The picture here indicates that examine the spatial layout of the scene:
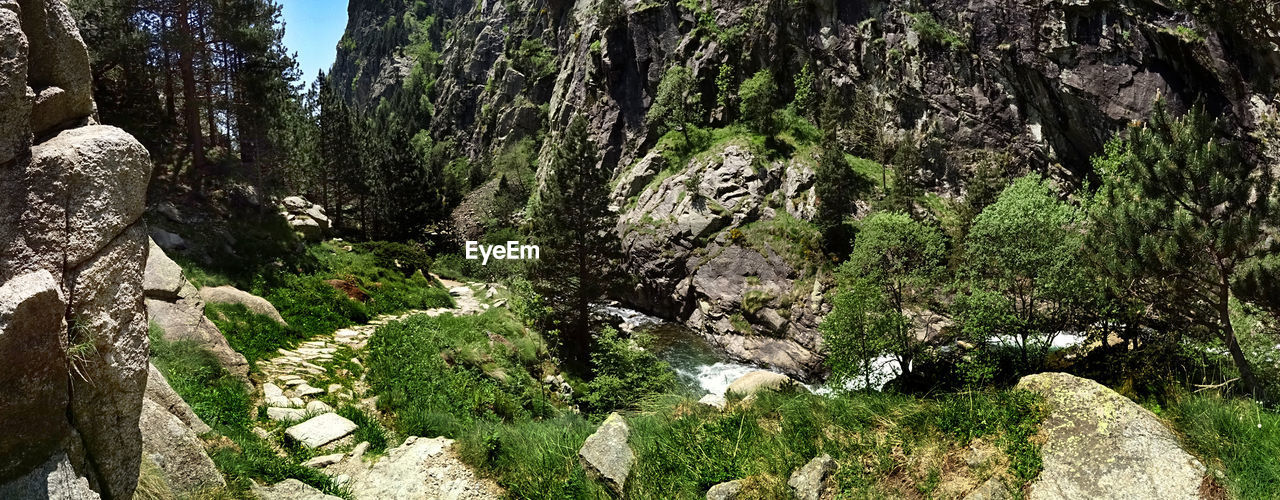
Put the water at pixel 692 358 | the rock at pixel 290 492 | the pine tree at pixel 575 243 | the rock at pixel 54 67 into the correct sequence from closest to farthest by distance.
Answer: the rock at pixel 54 67 → the rock at pixel 290 492 → the pine tree at pixel 575 243 → the water at pixel 692 358

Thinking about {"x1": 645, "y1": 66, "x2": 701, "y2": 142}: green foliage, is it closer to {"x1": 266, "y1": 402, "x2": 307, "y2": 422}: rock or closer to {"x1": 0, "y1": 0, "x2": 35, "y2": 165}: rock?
{"x1": 266, "y1": 402, "x2": 307, "y2": 422}: rock

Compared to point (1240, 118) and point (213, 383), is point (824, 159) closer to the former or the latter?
point (1240, 118)

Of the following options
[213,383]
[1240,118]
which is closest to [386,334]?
[213,383]

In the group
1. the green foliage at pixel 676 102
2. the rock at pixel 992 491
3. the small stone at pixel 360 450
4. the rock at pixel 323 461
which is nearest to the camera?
the rock at pixel 992 491

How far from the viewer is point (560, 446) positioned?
870 cm

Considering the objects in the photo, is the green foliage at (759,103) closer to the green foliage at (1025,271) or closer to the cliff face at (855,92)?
the cliff face at (855,92)

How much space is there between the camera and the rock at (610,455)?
7.71 metres

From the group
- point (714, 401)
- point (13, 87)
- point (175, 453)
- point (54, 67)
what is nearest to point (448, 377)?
point (714, 401)

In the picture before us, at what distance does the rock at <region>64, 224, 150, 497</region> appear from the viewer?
418cm

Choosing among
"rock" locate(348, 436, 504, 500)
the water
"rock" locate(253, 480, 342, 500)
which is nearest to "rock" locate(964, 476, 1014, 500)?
"rock" locate(348, 436, 504, 500)

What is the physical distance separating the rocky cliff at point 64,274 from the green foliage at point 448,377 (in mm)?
5607

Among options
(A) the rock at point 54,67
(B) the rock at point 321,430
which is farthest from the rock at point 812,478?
(A) the rock at point 54,67

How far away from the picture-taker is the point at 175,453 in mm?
5926

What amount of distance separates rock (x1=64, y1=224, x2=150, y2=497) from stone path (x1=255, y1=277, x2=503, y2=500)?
2626 millimetres
